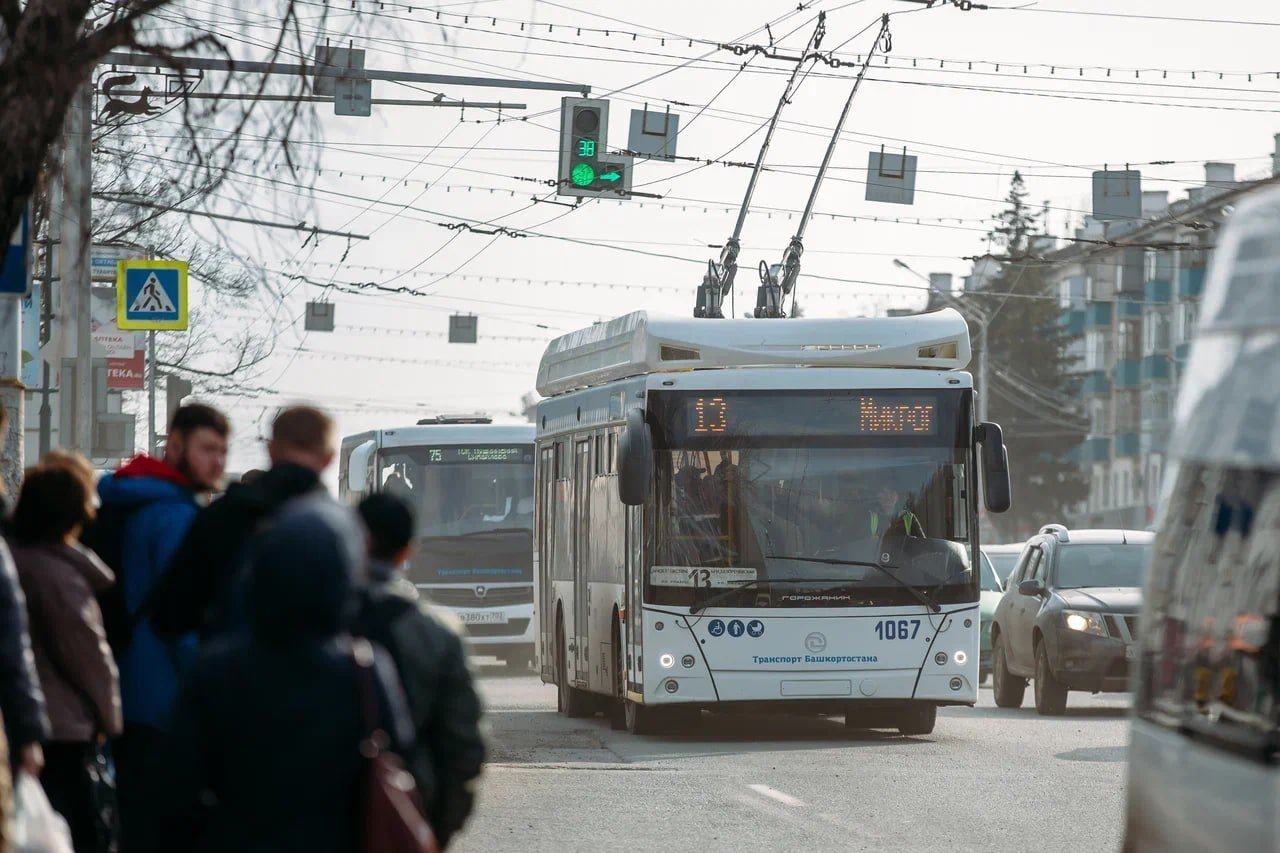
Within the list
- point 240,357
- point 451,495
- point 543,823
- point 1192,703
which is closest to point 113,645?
point 1192,703

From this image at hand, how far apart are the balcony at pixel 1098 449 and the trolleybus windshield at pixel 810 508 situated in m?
80.3

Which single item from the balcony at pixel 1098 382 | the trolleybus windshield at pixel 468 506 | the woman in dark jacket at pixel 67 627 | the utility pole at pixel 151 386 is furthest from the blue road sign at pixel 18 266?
the balcony at pixel 1098 382

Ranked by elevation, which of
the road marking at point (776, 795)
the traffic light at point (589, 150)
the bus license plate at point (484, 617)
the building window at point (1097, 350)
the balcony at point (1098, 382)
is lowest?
the bus license plate at point (484, 617)

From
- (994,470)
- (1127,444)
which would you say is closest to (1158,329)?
(1127,444)

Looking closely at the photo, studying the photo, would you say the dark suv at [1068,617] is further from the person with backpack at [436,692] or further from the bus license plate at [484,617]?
the person with backpack at [436,692]

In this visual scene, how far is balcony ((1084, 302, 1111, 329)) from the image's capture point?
100m

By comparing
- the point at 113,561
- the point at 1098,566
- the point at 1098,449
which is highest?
the point at 1098,449

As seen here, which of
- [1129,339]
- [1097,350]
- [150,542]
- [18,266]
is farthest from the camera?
[1097,350]

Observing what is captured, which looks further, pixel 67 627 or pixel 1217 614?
pixel 67 627

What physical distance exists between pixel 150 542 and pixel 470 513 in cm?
2639

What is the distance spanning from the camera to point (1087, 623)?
73.6 feet

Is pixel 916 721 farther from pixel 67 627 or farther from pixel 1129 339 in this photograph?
pixel 1129 339

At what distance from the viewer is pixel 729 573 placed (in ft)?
62.1

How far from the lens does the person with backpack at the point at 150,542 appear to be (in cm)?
793
